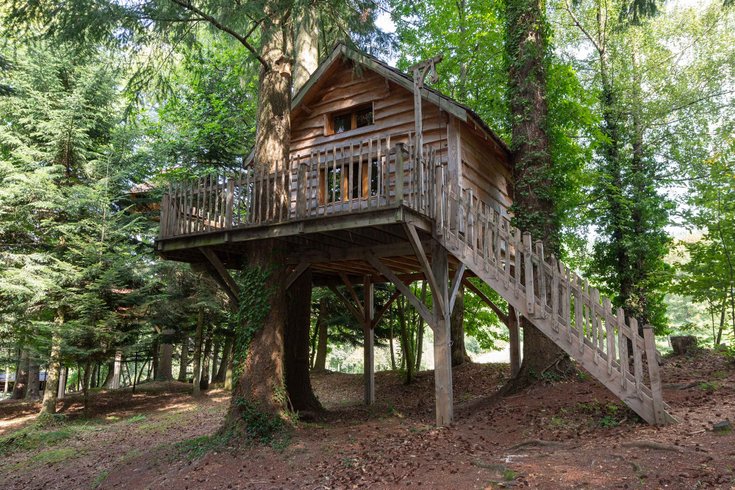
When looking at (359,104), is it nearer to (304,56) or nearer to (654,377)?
(304,56)

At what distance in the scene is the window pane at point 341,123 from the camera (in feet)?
40.8

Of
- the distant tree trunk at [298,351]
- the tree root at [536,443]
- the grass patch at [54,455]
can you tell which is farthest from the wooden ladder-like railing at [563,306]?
the grass patch at [54,455]

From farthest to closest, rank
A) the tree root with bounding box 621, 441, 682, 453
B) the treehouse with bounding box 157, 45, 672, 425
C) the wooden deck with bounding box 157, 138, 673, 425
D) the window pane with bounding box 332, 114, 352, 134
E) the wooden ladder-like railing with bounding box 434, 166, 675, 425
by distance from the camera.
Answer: the window pane with bounding box 332, 114, 352, 134, the treehouse with bounding box 157, 45, 672, 425, the wooden deck with bounding box 157, 138, 673, 425, the wooden ladder-like railing with bounding box 434, 166, 675, 425, the tree root with bounding box 621, 441, 682, 453

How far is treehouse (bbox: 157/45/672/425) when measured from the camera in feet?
24.1

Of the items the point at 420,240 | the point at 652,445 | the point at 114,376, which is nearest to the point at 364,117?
the point at 420,240

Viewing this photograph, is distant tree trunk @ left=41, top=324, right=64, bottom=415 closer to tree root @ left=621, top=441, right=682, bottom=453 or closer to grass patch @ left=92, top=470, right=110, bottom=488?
grass patch @ left=92, top=470, right=110, bottom=488

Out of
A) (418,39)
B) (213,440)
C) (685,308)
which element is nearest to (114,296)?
(213,440)

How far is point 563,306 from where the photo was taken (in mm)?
7449

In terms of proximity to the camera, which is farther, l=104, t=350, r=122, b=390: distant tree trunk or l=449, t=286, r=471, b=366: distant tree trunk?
l=104, t=350, r=122, b=390: distant tree trunk

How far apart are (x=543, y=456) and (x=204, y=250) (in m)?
6.92

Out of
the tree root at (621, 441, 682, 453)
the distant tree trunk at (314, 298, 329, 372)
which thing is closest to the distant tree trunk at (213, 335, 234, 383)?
the distant tree trunk at (314, 298, 329, 372)

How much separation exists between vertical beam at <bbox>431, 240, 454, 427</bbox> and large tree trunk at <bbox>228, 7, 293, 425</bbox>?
112 inches

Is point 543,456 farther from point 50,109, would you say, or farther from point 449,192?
point 50,109

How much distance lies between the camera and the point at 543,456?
624cm
